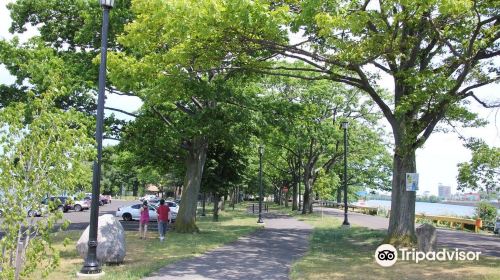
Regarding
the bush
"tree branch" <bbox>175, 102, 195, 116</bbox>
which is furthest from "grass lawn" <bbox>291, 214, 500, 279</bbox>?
the bush

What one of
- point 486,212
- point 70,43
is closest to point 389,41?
point 70,43

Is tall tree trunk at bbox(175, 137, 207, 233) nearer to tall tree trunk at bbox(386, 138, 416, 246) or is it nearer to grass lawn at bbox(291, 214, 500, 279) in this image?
grass lawn at bbox(291, 214, 500, 279)

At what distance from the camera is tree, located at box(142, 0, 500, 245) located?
1131cm

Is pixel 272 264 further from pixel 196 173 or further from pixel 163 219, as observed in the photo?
pixel 196 173

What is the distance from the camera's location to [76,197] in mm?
7523

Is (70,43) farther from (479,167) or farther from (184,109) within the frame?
(479,167)

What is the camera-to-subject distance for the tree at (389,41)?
11.3 metres

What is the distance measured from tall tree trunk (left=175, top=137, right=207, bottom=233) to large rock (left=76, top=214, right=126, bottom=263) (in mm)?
8631

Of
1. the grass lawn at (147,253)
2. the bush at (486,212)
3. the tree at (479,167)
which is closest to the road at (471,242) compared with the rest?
the tree at (479,167)

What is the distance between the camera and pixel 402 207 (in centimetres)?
1517

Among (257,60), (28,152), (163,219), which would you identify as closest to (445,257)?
(257,60)

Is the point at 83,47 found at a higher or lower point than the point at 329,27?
higher

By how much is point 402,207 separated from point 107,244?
9.28m

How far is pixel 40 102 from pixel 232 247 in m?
9.73
